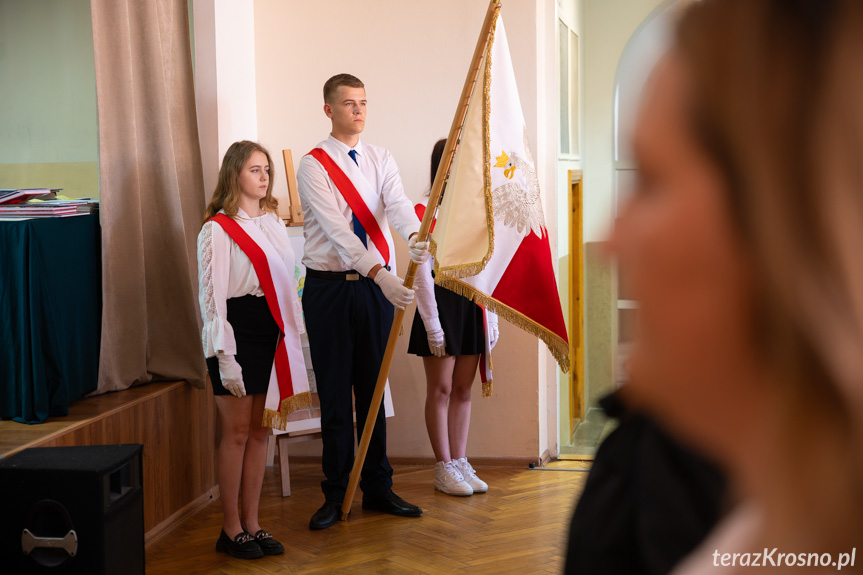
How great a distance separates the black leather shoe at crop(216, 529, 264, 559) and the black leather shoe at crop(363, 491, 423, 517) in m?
0.64

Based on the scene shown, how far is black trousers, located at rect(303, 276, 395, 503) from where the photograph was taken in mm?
3598

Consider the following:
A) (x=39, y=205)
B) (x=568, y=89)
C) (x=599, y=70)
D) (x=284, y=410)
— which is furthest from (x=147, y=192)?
(x=599, y=70)

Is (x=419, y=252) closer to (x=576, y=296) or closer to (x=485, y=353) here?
(x=485, y=353)

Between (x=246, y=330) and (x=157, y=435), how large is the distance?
0.68 metres

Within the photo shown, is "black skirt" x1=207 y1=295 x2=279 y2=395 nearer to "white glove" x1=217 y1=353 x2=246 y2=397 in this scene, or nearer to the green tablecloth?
"white glove" x1=217 y1=353 x2=246 y2=397

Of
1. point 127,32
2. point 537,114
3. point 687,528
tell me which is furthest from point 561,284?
point 687,528

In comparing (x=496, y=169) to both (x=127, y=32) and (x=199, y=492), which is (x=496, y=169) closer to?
(x=127, y=32)

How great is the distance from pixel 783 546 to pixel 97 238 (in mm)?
3619

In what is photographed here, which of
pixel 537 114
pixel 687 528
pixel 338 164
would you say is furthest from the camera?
pixel 537 114

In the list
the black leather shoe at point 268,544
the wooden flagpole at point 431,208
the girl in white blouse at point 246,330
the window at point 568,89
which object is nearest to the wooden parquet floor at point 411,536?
the black leather shoe at point 268,544

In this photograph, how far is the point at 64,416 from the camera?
3141 millimetres

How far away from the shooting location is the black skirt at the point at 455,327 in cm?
395

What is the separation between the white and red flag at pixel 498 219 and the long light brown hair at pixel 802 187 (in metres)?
3.08

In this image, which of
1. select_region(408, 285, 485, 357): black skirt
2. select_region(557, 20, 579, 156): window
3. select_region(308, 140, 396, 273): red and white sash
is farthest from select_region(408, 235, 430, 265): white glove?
select_region(557, 20, 579, 156): window
